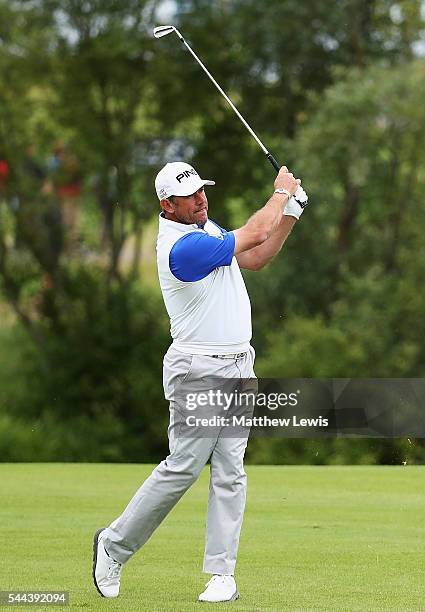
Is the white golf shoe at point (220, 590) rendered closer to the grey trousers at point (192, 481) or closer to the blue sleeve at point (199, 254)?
the grey trousers at point (192, 481)

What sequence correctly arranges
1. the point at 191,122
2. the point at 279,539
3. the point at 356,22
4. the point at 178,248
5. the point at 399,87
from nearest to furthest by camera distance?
the point at 178,248 < the point at 279,539 < the point at 399,87 < the point at 356,22 < the point at 191,122

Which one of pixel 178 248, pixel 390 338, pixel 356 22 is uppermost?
pixel 356 22

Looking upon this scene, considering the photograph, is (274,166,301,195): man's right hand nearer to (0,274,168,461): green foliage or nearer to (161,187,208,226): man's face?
(161,187,208,226): man's face

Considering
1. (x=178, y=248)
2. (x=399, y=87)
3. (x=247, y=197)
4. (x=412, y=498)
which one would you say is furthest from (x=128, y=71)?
(x=178, y=248)

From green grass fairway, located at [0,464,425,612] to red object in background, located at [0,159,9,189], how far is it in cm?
1795

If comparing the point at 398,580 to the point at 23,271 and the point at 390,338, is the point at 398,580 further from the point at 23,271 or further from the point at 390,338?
the point at 23,271

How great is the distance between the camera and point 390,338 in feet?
79.5

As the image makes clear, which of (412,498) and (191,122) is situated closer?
(412,498)

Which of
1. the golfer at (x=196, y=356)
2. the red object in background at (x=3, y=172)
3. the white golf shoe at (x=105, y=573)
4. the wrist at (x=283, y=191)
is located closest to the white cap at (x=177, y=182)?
the golfer at (x=196, y=356)

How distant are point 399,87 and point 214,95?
5.30 metres

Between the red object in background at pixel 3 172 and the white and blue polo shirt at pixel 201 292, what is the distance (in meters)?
22.7

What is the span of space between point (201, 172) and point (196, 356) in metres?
22.5

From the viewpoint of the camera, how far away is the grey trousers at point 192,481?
214 inches

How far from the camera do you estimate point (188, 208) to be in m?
5.48
